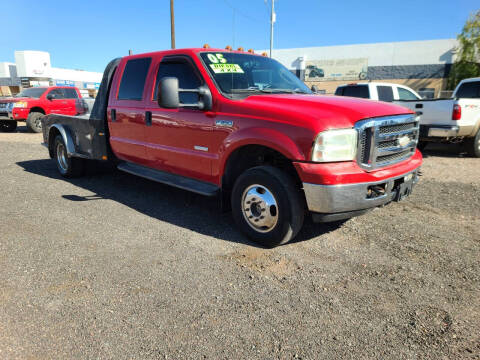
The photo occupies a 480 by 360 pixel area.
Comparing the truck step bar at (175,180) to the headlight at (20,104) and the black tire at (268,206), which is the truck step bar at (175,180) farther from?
the headlight at (20,104)

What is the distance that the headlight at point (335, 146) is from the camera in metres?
2.89

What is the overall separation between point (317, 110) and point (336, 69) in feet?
100

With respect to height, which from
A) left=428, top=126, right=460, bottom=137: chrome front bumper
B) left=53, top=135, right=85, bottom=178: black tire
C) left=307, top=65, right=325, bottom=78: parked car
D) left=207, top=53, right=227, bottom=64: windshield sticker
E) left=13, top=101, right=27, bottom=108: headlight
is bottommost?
left=53, top=135, right=85, bottom=178: black tire

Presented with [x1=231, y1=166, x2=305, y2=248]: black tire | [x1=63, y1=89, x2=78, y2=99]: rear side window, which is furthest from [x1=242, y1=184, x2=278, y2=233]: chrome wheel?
[x1=63, y1=89, x2=78, y2=99]: rear side window

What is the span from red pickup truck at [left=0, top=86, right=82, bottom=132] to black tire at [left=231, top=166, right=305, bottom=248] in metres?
11.5

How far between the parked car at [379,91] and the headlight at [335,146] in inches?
285

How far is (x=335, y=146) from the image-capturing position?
2926 mm

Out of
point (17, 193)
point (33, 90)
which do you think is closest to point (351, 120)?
point (17, 193)

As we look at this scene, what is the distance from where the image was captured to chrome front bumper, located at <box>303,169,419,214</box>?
2.91m

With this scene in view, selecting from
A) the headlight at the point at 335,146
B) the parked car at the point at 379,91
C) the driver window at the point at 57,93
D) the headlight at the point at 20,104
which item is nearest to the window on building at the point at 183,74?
the headlight at the point at 335,146

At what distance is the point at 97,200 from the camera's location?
195 inches

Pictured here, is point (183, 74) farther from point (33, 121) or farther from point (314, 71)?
point (314, 71)

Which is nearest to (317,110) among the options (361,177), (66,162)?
(361,177)

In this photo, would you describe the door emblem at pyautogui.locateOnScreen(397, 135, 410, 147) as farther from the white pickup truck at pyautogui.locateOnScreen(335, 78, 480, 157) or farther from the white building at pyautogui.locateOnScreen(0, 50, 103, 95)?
the white building at pyautogui.locateOnScreen(0, 50, 103, 95)
